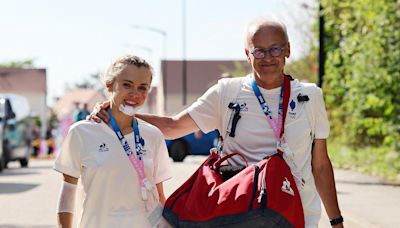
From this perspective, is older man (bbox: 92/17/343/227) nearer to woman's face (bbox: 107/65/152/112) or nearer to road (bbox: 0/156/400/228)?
woman's face (bbox: 107/65/152/112)

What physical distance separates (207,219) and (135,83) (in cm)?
70

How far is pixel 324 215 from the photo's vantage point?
487 inches

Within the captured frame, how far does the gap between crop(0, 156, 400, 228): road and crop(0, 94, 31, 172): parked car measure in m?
5.09

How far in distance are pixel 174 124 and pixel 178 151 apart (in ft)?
83.7

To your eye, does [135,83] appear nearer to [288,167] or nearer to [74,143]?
[74,143]

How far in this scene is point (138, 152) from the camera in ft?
13.8

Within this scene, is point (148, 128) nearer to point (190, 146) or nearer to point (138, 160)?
point (138, 160)

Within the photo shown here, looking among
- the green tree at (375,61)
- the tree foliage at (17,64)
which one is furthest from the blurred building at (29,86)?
the green tree at (375,61)

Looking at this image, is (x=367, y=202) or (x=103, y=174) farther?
(x=367, y=202)

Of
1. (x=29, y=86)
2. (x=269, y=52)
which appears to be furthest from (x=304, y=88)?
(x=29, y=86)

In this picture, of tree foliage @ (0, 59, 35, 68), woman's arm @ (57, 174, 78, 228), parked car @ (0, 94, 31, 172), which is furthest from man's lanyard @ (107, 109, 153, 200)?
tree foliage @ (0, 59, 35, 68)

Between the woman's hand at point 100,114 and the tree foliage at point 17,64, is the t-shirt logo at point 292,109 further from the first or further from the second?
the tree foliage at point 17,64

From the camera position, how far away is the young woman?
4.19m

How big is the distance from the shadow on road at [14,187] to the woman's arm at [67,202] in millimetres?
13108
